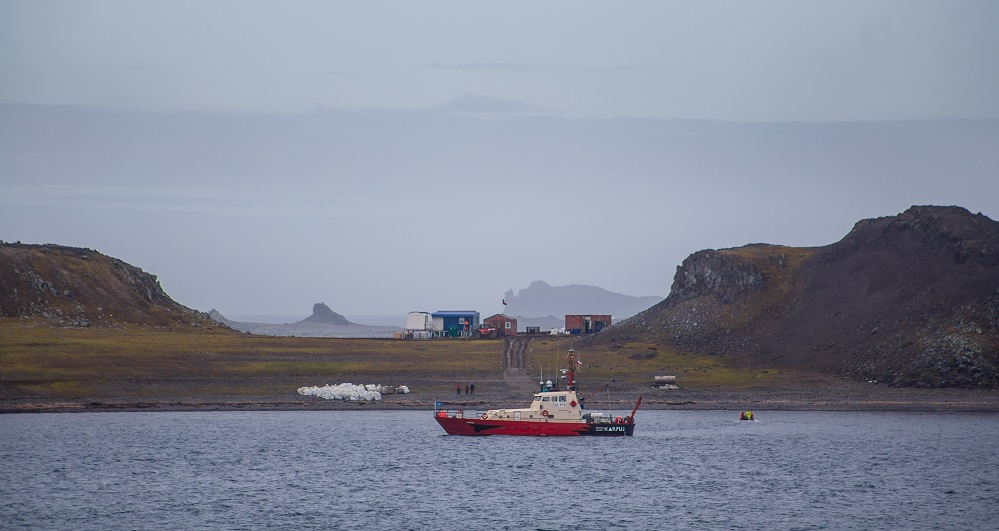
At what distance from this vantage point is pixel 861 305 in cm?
13562

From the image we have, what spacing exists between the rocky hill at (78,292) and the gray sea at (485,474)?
159 feet

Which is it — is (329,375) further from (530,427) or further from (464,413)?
(530,427)

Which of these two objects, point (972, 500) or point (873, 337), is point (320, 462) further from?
point (873, 337)

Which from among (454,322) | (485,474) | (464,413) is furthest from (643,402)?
(454,322)

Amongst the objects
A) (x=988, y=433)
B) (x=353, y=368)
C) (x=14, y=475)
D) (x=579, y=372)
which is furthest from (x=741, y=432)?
(x=14, y=475)

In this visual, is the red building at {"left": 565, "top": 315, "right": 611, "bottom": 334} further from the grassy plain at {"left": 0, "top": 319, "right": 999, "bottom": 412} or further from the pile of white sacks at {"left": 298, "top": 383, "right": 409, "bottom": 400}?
the pile of white sacks at {"left": 298, "top": 383, "right": 409, "bottom": 400}

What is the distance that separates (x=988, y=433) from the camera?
95688 millimetres

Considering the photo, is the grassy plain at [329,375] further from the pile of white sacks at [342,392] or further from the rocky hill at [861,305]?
the rocky hill at [861,305]

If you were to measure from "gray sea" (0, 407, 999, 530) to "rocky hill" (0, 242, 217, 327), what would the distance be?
48.5 m

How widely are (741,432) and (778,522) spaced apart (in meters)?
38.4

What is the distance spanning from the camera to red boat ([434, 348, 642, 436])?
93938 millimetres

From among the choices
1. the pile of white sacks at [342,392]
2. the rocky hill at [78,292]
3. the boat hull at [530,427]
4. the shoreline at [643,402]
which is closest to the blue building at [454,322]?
the rocky hill at [78,292]

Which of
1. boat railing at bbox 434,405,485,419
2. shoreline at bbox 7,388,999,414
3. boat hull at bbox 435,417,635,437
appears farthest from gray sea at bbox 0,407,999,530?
boat railing at bbox 434,405,485,419

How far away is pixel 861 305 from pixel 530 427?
5832cm
